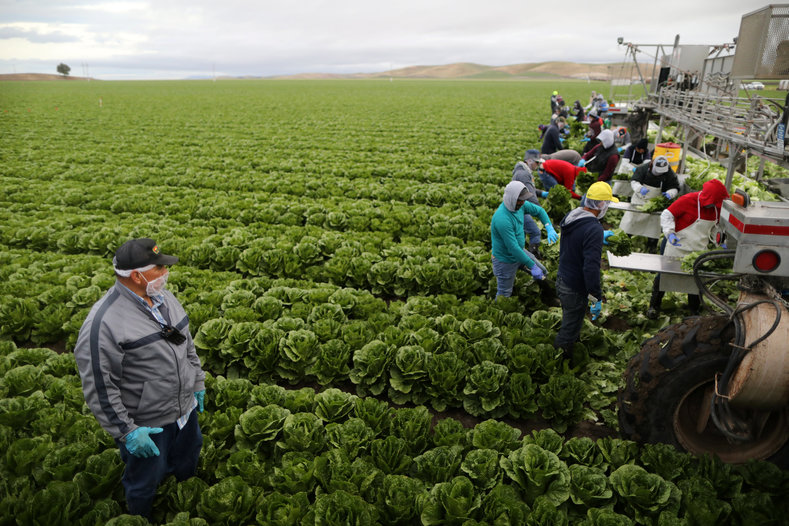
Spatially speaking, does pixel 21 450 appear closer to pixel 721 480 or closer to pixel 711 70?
pixel 721 480

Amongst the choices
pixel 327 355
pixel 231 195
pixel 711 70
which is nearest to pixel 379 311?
pixel 327 355

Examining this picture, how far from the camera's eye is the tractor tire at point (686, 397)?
140 inches

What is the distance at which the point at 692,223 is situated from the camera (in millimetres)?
6379

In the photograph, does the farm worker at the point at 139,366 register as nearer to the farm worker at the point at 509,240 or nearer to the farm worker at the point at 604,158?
the farm worker at the point at 509,240

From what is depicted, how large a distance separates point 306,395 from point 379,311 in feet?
6.74

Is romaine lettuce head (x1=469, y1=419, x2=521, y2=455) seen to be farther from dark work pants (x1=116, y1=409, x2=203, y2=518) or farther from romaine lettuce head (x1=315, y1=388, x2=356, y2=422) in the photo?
dark work pants (x1=116, y1=409, x2=203, y2=518)

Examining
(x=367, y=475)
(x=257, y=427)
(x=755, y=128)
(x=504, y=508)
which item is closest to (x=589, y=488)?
(x=504, y=508)

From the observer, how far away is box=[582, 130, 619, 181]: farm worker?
12008 millimetres

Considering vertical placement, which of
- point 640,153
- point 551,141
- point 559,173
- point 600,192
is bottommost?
point 559,173

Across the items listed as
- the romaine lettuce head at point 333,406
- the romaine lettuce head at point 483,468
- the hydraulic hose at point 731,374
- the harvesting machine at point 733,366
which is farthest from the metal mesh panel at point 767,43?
the romaine lettuce head at point 333,406

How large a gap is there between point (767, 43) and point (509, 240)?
229 inches

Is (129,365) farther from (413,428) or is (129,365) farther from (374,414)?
(413,428)

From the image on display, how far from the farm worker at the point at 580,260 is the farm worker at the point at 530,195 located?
0.87m

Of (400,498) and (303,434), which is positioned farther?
(303,434)
